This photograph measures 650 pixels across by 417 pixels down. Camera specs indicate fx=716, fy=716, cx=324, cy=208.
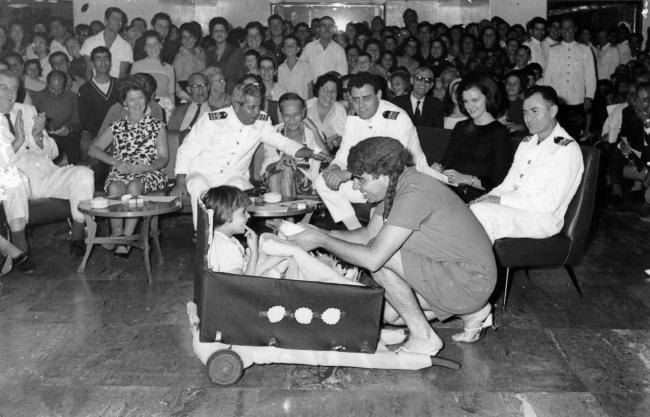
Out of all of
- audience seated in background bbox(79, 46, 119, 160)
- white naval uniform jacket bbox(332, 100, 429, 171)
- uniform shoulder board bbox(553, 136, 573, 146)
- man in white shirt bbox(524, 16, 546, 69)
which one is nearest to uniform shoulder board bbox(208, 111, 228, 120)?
white naval uniform jacket bbox(332, 100, 429, 171)

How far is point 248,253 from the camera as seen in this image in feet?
12.5

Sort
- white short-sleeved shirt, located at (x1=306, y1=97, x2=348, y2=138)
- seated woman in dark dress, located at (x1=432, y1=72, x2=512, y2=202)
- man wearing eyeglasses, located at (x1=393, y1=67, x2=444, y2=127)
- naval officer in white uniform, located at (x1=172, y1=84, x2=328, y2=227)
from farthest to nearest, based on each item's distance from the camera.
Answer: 1. man wearing eyeglasses, located at (x1=393, y1=67, x2=444, y2=127)
2. white short-sleeved shirt, located at (x1=306, y1=97, x2=348, y2=138)
3. naval officer in white uniform, located at (x1=172, y1=84, x2=328, y2=227)
4. seated woman in dark dress, located at (x1=432, y1=72, x2=512, y2=202)

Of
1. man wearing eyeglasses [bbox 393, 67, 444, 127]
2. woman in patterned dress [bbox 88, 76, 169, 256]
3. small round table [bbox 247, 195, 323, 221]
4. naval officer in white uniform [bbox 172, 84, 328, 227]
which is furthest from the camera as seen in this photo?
man wearing eyeglasses [bbox 393, 67, 444, 127]

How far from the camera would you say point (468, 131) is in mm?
5188

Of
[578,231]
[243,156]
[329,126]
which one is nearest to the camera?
[578,231]

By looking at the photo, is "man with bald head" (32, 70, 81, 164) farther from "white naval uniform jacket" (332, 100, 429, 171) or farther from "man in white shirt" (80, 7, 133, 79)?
"white naval uniform jacket" (332, 100, 429, 171)

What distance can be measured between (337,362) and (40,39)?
673 centimetres

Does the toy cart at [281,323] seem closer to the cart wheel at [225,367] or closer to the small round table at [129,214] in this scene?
the cart wheel at [225,367]

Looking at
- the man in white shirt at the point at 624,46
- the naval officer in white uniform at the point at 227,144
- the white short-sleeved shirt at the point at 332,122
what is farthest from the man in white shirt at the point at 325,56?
the man in white shirt at the point at 624,46

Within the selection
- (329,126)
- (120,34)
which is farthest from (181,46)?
(329,126)

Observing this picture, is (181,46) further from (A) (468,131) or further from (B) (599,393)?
(B) (599,393)

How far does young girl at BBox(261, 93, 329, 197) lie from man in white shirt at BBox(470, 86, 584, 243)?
187cm

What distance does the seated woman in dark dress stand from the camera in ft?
16.2

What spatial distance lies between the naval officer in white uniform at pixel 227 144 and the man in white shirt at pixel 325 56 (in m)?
2.95
